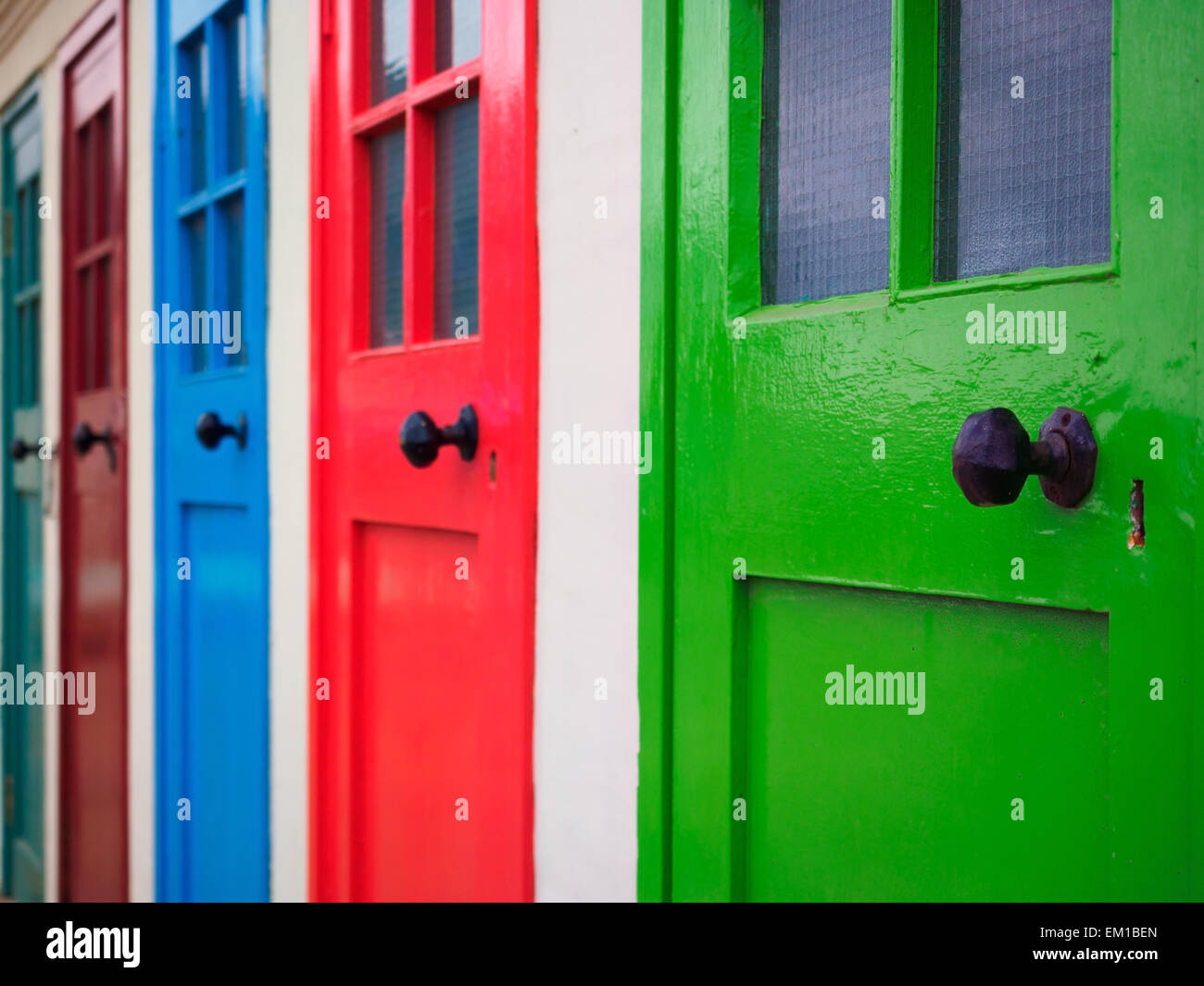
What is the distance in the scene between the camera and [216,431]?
87.8 inches

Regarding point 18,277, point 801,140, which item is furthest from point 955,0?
point 18,277

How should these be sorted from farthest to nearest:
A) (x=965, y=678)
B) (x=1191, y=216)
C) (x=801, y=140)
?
(x=801, y=140) < (x=965, y=678) < (x=1191, y=216)

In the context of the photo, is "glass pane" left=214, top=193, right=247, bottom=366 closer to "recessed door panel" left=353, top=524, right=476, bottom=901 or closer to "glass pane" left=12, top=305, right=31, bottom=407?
"recessed door panel" left=353, top=524, right=476, bottom=901

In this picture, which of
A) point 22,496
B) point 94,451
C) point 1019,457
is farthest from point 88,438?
point 1019,457

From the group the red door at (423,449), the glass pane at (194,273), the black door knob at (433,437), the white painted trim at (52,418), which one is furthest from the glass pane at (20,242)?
the black door knob at (433,437)

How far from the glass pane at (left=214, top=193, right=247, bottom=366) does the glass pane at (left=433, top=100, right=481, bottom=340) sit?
2.79ft

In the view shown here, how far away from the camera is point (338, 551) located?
1941mm

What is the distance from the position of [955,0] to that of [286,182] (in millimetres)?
1503

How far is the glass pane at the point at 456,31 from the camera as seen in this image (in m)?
1.56

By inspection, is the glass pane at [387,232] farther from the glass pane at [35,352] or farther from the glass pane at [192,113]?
the glass pane at [35,352]

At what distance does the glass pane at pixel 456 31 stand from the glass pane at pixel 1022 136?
0.82 meters

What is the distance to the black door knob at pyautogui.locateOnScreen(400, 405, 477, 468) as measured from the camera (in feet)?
4.72

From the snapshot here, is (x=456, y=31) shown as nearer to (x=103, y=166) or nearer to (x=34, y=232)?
(x=103, y=166)
